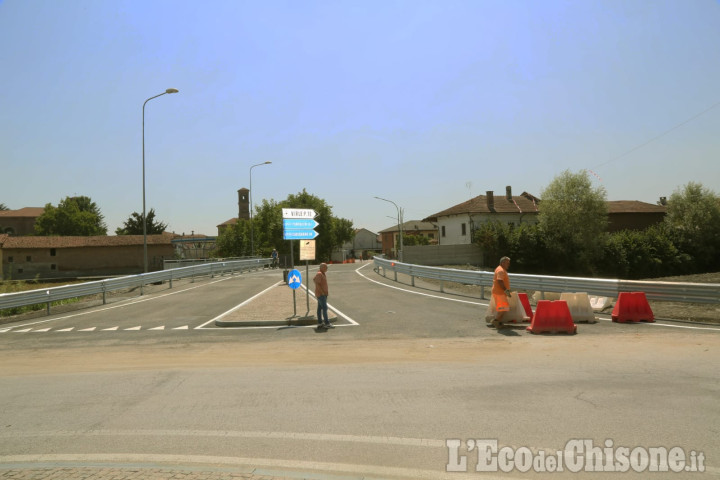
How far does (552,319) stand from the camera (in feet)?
38.5

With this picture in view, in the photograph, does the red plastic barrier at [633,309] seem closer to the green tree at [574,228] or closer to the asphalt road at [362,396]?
the asphalt road at [362,396]

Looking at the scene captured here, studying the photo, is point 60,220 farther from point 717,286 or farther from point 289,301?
point 717,286

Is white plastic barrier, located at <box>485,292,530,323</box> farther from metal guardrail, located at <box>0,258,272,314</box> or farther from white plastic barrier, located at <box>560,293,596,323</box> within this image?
metal guardrail, located at <box>0,258,272,314</box>

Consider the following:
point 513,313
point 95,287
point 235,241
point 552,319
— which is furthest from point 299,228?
point 235,241

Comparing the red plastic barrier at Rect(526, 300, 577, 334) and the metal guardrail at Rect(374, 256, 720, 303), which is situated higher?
the metal guardrail at Rect(374, 256, 720, 303)

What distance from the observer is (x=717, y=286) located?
40.1 ft

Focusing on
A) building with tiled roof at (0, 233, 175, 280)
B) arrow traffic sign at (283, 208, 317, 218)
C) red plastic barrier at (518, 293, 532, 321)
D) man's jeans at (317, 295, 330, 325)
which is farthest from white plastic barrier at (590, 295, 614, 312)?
building with tiled roof at (0, 233, 175, 280)

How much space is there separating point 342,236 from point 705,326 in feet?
340

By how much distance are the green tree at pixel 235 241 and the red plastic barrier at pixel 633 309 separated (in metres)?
81.3

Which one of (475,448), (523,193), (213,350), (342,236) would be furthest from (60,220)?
(475,448)

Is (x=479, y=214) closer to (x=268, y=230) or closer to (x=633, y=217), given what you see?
(x=633, y=217)

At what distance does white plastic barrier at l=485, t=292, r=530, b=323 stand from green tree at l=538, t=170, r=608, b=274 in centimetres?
4473

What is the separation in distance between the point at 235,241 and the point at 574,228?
191 ft

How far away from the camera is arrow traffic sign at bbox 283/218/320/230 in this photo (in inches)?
584
